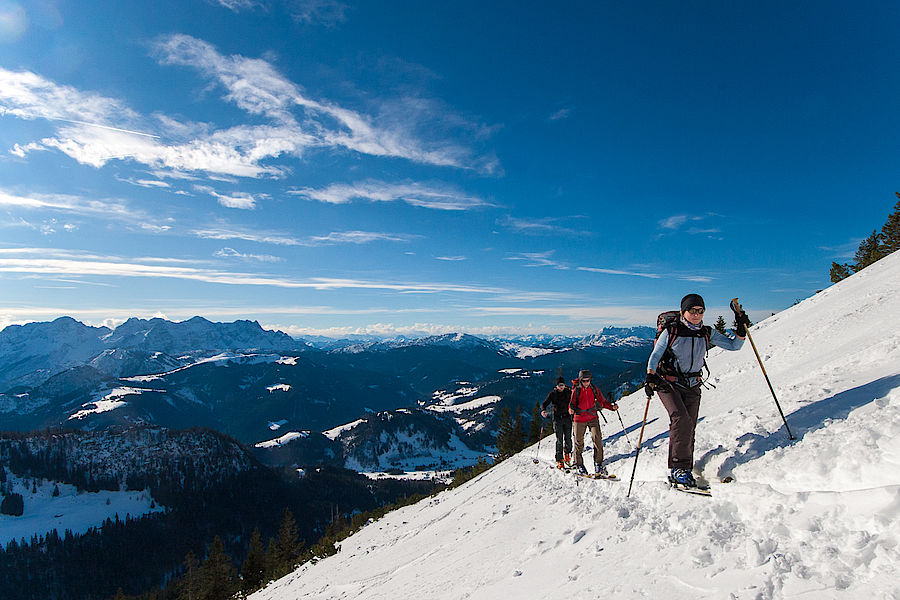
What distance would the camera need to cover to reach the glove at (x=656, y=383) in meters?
7.82

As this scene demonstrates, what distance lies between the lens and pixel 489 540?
10.2 meters

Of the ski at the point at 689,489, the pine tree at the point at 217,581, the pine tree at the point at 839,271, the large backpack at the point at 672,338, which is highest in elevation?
the pine tree at the point at 839,271

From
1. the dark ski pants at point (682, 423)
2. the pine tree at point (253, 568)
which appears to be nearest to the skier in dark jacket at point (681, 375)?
the dark ski pants at point (682, 423)

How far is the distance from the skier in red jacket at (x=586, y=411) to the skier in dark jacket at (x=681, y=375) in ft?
13.4

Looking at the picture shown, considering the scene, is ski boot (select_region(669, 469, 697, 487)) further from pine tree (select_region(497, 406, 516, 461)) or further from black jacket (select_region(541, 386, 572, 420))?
pine tree (select_region(497, 406, 516, 461))

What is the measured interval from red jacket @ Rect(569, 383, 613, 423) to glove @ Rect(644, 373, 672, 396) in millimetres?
4465

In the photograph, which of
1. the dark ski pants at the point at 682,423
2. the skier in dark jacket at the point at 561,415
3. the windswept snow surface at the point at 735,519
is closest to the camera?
the windswept snow surface at the point at 735,519

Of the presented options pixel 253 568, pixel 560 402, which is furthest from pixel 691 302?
pixel 253 568

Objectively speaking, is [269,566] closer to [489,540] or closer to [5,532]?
[489,540]

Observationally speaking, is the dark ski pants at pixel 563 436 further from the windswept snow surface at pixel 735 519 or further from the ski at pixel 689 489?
the ski at pixel 689 489

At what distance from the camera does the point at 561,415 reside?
47.8 ft

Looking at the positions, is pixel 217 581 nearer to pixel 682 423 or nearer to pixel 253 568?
pixel 253 568

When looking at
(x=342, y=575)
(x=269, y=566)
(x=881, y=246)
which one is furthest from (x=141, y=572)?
(x=881, y=246)

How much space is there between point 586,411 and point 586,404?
0.21 meters
